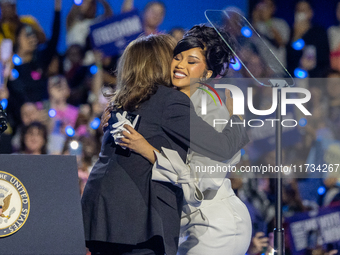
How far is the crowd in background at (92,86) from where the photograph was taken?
299 cm

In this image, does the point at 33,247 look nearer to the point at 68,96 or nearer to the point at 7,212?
the point at 7,212

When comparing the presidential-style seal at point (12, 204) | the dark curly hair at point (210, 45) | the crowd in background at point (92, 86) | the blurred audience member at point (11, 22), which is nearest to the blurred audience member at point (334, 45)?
the crowd in background at point (92, 86)

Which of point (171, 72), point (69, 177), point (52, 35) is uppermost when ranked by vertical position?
point (52, 35)

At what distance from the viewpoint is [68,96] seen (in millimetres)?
3314

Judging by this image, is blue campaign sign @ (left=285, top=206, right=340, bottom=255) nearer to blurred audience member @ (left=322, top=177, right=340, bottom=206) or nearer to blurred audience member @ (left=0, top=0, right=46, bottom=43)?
blurred audience member @ (left=322, top=177, right=340, bottom=206)

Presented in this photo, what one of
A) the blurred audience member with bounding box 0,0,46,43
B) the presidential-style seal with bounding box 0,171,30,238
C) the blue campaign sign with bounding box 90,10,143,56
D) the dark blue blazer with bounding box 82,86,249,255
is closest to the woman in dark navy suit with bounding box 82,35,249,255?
the dark blue blazer with bounding box 82,86,249,255

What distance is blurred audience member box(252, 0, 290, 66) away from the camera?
10.5ft

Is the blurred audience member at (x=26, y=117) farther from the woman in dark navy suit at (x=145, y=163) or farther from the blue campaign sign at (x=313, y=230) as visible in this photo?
the blue campaign sign at (x=313, y=230)

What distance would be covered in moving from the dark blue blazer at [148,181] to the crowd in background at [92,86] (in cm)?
161

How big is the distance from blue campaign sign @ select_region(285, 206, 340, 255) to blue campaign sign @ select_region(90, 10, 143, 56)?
186cm

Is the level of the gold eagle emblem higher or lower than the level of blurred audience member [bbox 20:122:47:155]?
lower

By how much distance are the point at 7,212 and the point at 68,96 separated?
2.38 metres

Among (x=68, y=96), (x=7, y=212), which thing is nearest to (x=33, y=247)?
(x=7, y=212)

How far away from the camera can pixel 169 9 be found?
3.27 meters
